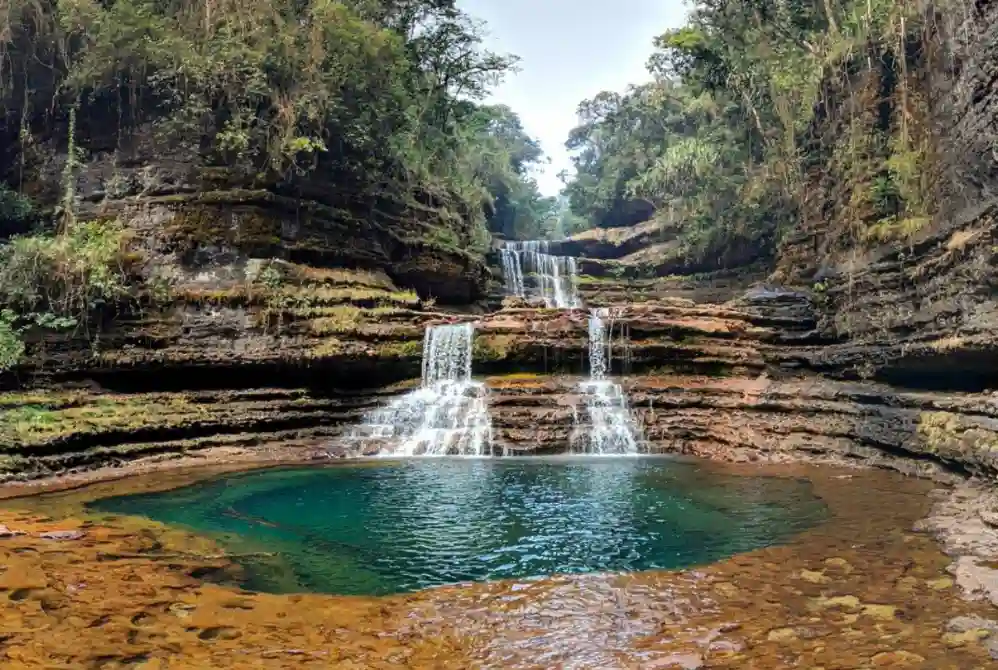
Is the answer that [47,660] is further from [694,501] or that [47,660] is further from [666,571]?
[694,501]

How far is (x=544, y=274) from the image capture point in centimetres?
3064

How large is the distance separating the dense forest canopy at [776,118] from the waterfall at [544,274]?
582cm

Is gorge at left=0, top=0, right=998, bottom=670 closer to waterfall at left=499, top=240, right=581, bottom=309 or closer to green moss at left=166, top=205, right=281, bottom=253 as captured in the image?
green moss at left=166, top=205, right=281, bottom=253

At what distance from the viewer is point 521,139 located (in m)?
58.0

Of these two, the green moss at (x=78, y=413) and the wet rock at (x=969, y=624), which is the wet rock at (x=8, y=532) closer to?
the green moss at (x=78, y=413)

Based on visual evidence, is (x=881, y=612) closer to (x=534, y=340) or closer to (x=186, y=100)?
(x=534, y=340)

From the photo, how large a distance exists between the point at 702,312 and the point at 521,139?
138ft

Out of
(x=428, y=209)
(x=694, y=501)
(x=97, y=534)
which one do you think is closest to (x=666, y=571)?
(x=694, y=501)

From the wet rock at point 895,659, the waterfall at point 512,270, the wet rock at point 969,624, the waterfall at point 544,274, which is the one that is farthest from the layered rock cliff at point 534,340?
the waterfall at point 544,274

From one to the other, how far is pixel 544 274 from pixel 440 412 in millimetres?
15292

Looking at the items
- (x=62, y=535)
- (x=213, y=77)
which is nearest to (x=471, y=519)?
(x=62, y=535)

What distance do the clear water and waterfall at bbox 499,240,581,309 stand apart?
→ 54.4ft

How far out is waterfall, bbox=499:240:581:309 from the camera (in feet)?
96.8

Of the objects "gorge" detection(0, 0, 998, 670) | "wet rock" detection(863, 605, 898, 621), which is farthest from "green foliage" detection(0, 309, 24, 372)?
"wet rock" detection(863, 605, 898, 621)
